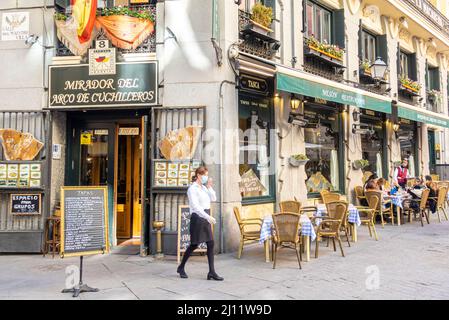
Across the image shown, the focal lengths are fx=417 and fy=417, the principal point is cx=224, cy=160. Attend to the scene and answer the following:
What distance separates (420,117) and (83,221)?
1300cm

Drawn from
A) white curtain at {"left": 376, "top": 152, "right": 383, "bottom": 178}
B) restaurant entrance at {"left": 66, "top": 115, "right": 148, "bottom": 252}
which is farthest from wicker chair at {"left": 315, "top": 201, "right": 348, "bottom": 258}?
white curtain at {"left": 376, "top": 152, "right": 383, "bottom": 178}

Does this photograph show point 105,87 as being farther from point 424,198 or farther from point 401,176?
point 401,176

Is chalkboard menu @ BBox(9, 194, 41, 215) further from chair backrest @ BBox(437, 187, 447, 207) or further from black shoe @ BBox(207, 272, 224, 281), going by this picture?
chair backrest @ BBox(437, 187, 447, 207)

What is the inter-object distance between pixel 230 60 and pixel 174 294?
16.9 feet

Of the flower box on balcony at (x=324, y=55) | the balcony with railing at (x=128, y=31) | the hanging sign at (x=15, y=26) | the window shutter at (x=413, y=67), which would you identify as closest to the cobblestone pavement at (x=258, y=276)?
the balcony with railing at (x=128, y=31)

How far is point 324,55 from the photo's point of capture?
12.2 metres

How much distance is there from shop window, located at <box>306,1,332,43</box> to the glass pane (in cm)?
668

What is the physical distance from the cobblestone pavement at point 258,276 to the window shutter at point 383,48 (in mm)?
8942

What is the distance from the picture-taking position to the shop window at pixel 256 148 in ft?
31.7

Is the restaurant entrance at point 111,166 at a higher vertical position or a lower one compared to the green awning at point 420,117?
lower

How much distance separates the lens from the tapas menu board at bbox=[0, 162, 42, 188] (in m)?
8.82

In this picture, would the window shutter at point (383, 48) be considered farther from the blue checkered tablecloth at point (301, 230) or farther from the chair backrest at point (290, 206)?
the blue checkered tablecloth at point (301, 230)

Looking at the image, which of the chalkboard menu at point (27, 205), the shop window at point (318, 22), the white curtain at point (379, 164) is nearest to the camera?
the chalkboard menu at point (27, 205)

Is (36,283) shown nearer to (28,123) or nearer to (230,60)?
(28,123)
